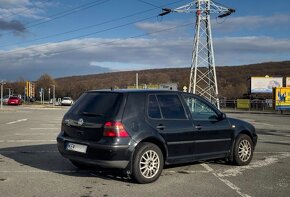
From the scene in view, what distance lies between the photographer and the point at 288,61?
14625cm

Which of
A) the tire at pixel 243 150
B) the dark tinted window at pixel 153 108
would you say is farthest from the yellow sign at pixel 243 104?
the dark tinted window at pixel 153 108

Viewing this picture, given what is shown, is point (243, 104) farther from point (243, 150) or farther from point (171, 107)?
point (171, 107)

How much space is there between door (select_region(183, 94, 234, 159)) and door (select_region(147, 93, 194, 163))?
0.19m

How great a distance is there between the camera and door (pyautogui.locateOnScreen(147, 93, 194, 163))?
7617 millimetres

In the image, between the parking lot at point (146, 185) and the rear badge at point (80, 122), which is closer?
the parking lot at point (146, 185)

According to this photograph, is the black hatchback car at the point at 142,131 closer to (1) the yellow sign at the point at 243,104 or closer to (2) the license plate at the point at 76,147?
(2) the license plate at the point at 76,147

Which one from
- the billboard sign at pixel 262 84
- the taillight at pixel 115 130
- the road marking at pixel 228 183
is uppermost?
the billboard sign at pixel 262 84

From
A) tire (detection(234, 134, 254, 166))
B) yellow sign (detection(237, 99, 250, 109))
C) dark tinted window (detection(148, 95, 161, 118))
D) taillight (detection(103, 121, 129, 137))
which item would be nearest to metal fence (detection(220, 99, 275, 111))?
yellow sign (detection(237, 99, 250, 109))

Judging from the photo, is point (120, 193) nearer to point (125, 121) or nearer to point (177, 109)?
point (125, 121)

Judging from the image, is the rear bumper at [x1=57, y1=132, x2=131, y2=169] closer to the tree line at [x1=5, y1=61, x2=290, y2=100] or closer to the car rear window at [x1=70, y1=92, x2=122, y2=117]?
the car rear window at [x1=70, y1=92, x2=122, y2=117]

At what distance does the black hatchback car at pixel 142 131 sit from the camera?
7.14 m

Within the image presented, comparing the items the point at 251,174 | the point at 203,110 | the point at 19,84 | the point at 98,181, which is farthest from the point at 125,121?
the point at 19,84

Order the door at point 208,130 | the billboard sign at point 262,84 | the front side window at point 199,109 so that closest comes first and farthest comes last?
the door at point 208,130 → the front side window at point 199,109 → the billboard sign at point 262,84

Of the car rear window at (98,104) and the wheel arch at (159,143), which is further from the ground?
the car rear window at (98,104)
